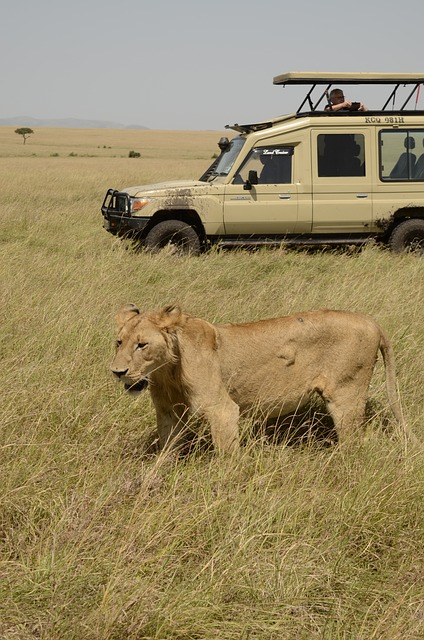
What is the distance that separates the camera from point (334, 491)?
3.33 metres

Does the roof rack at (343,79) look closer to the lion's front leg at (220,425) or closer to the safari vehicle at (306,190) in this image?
the safari vehicle at (306,190)

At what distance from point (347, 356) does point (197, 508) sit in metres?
1.20

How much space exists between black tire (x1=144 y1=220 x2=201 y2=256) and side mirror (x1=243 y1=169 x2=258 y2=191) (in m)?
0.82

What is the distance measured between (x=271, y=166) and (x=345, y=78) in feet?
4.76

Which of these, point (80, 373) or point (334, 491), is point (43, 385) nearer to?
point (80, 373)

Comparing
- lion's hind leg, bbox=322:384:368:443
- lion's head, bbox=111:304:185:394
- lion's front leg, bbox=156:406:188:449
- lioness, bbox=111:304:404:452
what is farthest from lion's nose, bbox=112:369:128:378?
lion's hind leg, bbox=322:384:368:443

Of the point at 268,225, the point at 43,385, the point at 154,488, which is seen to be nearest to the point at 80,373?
the point at 43,385

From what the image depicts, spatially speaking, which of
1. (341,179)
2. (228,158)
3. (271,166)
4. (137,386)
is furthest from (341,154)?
(137,386)

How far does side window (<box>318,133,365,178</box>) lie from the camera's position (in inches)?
375

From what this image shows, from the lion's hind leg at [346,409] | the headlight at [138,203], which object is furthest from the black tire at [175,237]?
the lion's hind leg at [346,409]

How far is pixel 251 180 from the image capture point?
9250mm

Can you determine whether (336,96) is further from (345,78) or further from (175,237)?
Answer: (175,237)

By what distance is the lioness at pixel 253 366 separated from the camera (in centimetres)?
349

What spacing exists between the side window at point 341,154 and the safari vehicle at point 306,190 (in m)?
0.01
